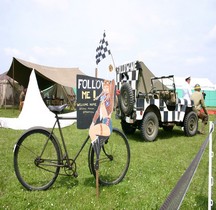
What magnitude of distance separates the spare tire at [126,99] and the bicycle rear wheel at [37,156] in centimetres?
316

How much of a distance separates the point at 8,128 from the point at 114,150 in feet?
17.3

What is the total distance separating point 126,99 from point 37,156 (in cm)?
343

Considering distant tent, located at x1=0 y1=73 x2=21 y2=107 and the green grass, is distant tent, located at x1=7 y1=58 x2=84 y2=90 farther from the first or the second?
the green grass

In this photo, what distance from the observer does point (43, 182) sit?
315cm

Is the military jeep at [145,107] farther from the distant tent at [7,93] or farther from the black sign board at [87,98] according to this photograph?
the distant tent at [7,93]

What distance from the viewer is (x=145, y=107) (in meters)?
6.14

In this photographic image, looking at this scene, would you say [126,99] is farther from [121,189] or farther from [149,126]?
[121,189]

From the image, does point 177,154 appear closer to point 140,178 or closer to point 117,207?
point 140,178

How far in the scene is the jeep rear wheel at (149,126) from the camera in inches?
242

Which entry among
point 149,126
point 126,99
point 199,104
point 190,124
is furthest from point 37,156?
point 199,104

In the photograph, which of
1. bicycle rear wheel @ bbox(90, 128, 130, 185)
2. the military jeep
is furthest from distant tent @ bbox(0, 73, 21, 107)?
bicycle rear wheel @ bbox(90, 128, 130, 185)

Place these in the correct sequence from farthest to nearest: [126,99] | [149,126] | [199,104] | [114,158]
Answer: [199,104] → [149,126] → [126,99] → [114,158]

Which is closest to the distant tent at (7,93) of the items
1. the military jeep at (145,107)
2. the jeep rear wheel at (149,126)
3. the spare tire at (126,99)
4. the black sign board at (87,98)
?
the military jeep at (145,107)

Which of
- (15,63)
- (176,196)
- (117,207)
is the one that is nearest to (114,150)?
(117,207)
